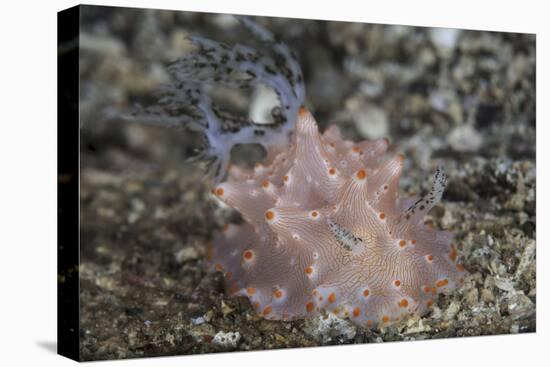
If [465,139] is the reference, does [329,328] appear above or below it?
below

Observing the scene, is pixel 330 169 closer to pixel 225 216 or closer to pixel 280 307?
pixel 280 307

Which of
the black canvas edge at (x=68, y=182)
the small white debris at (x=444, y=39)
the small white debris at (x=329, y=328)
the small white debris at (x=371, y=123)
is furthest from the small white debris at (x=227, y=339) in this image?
the small white debris at (x=444, y=39)

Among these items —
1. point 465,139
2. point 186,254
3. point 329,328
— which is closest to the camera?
point 329,328

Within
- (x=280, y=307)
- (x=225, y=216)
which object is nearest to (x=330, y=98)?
(x=225, y=216)

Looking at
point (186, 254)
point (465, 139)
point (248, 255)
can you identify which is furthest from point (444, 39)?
point (186, 254)

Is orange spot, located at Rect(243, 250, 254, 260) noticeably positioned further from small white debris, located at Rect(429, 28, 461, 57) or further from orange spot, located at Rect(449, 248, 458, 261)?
small white debris, located at Rect(429, 28, 461, 57)

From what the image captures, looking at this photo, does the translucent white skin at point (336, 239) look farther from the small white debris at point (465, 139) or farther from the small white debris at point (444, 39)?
the small white debris at point (444, 39)

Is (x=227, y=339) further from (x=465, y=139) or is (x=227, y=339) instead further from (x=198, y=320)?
(x=465, y=139)
